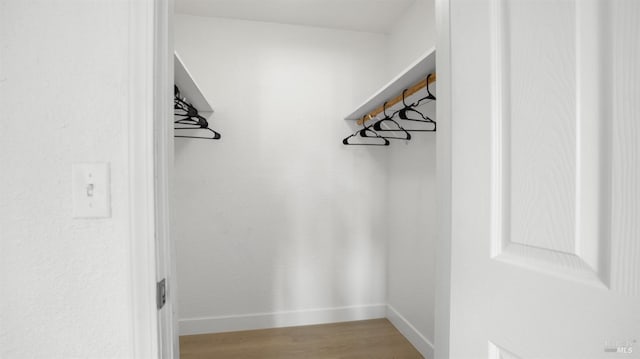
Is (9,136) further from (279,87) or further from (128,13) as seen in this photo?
(279,87)

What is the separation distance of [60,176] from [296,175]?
198 centimetres

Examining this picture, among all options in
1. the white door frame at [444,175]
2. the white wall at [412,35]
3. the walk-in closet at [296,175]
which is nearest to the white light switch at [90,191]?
the white door frame at [444,175]

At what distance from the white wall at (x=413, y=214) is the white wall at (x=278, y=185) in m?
0.14

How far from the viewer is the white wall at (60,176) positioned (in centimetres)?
65

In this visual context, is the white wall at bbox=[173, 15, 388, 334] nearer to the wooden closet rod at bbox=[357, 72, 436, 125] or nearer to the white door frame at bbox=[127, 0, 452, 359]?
the wooden closet rod at bbox=[357, 72, 436, 125]

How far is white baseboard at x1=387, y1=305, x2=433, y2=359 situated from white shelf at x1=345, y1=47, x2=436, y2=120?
1.65 metres

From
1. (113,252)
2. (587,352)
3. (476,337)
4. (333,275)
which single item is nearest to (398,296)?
(333,275)

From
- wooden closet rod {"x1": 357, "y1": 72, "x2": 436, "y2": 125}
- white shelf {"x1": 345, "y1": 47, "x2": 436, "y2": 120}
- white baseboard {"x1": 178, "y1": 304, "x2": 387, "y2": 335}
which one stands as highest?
white shelf {"x1": 345, "y1": 47, "x2": 436, "y2": 120}

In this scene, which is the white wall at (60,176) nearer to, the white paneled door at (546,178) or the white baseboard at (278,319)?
the white paneled door at (546,178)

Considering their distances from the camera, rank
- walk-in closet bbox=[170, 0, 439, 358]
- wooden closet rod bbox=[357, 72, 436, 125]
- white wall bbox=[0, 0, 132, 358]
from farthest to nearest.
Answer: walk-in closet bbox=[170, 0, 439, 358] → wooden closet rod bbox=[357, 72, 436, 125] → white wall bbox=[0, 0, 132, 358]

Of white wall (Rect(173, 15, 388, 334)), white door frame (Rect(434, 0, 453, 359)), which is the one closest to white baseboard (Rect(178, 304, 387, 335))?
white wall (Rect(173, 15, 388, 334))

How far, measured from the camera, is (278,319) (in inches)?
100

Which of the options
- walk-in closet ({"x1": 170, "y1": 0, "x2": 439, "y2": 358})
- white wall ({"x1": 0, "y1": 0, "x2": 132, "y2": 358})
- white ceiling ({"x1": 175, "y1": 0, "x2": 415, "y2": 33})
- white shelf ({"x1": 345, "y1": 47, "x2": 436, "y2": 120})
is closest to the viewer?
white wall ({"x1": 0, "y1": 0, "x2": 132, "y2": 358})

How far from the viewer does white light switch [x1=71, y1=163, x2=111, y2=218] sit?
2.17 feet
